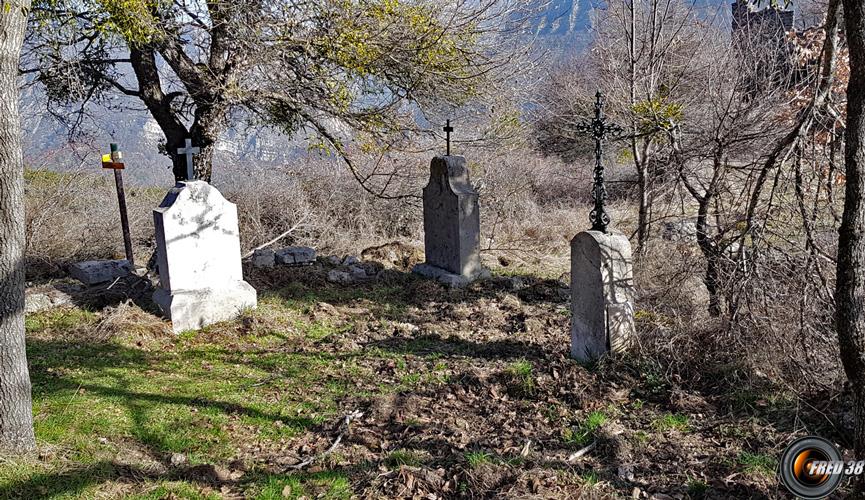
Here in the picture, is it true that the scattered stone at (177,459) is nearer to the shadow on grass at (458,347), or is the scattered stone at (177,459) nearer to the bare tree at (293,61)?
the shadow on grass at (458,347)

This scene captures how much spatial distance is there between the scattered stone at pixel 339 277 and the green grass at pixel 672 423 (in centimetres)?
566

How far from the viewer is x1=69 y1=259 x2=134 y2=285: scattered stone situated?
923cm

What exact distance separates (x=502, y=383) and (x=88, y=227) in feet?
30.5

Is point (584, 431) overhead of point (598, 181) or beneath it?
beneath

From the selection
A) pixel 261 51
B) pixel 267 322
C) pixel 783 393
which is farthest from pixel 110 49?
pixel 783 393

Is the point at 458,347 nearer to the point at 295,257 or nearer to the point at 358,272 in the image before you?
the point at 358,272

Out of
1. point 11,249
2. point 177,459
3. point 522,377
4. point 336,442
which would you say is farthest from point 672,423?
point 11,249

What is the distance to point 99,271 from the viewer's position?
938 cm

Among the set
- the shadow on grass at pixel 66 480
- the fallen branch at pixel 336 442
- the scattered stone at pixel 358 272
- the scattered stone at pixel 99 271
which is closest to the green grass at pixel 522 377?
the fallen branch at pixel 336 442

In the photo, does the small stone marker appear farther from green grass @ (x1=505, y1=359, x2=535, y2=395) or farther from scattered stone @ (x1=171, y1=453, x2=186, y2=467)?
scattered stone @ (x1=171, y1=453, x2=186, y2=467)

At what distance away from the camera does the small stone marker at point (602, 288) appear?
5.60 m

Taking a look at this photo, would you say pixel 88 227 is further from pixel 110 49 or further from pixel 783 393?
pixel 783 393

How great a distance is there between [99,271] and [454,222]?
17.3 ft

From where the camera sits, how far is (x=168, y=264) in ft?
23.6
